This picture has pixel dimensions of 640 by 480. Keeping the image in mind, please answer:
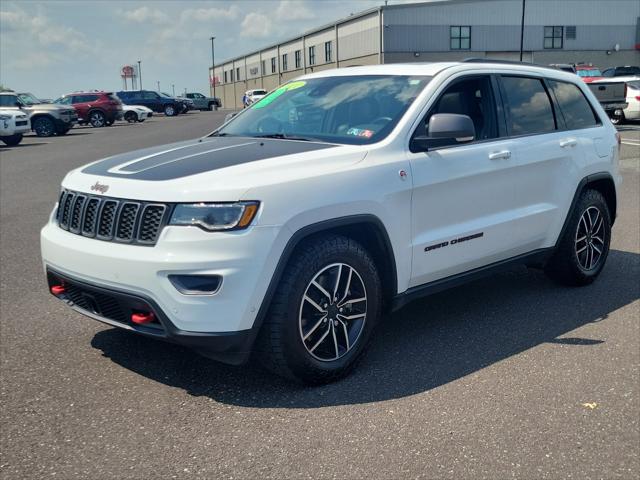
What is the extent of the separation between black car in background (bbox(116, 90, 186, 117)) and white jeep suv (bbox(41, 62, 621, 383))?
49363 mm

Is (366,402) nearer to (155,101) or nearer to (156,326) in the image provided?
(156,326)

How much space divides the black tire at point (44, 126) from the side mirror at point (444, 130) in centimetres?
2712

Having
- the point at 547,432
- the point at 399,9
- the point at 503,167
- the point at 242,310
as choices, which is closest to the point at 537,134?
the point at 503,167

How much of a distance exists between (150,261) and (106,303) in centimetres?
49

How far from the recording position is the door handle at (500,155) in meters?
4.75

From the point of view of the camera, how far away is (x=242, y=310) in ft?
11.4

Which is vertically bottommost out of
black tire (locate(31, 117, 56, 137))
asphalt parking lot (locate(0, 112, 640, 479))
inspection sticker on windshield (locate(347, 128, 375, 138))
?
asphalt parking lot (locate(0, 112, 640, 479))

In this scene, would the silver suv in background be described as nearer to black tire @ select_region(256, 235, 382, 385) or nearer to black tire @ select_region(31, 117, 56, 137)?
black tire @ select_region(31, 117, 56, 137)

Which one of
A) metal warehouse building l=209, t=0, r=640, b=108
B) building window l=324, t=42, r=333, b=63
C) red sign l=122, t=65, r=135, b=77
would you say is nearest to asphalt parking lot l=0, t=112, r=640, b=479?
metal warehouse building l=209, t=0, r=640, b=108

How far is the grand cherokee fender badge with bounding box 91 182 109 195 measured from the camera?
379 cm

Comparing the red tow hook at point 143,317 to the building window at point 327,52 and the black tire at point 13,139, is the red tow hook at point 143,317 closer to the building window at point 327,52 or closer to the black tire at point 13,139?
the black tire at point 13,139

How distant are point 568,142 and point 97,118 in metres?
35.0

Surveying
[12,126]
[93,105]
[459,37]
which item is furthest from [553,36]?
[12,126]

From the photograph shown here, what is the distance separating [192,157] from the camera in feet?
13.3
